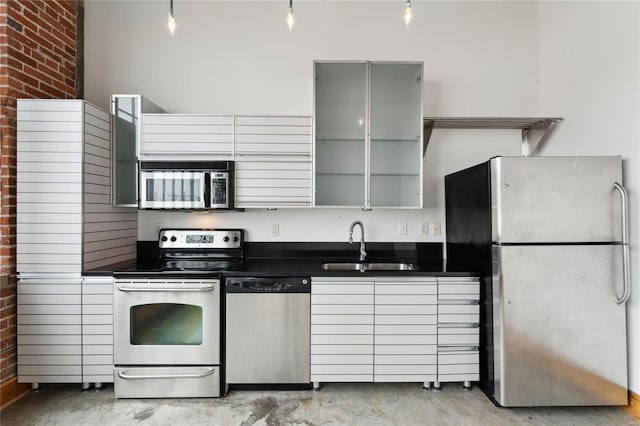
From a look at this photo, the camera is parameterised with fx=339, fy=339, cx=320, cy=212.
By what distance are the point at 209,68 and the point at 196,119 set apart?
0.67 meters

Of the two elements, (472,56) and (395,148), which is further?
(472,56)

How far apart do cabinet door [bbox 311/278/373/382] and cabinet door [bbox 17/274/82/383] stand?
1.63 meters

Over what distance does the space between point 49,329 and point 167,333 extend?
80 centimetres

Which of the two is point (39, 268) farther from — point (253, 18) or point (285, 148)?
Answer: point (253, 18)

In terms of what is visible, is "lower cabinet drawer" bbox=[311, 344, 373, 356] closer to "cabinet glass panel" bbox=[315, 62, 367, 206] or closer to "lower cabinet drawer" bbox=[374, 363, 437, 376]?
"lower cabinet drawer" bbox=[374, 363, 437, 376]

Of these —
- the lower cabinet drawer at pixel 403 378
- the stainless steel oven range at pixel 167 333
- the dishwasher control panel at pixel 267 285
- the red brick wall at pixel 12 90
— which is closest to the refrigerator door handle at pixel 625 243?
the lower cabinet drawer at pixel 403 378

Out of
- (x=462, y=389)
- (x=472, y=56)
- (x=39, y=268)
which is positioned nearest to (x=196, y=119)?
(x=39, y=268)

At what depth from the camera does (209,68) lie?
3002 mm

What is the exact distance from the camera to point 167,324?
2312 mm

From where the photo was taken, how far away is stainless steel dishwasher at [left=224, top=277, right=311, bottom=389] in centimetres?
234

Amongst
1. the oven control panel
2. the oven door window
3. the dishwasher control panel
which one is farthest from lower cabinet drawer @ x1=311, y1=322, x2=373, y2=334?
the oven control panel

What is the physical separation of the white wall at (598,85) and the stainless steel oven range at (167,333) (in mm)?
2696

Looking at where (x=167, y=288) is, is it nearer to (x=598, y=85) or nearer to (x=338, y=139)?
(x=338, y=139)

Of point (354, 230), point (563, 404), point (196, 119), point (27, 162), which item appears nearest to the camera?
point (563, 404)
